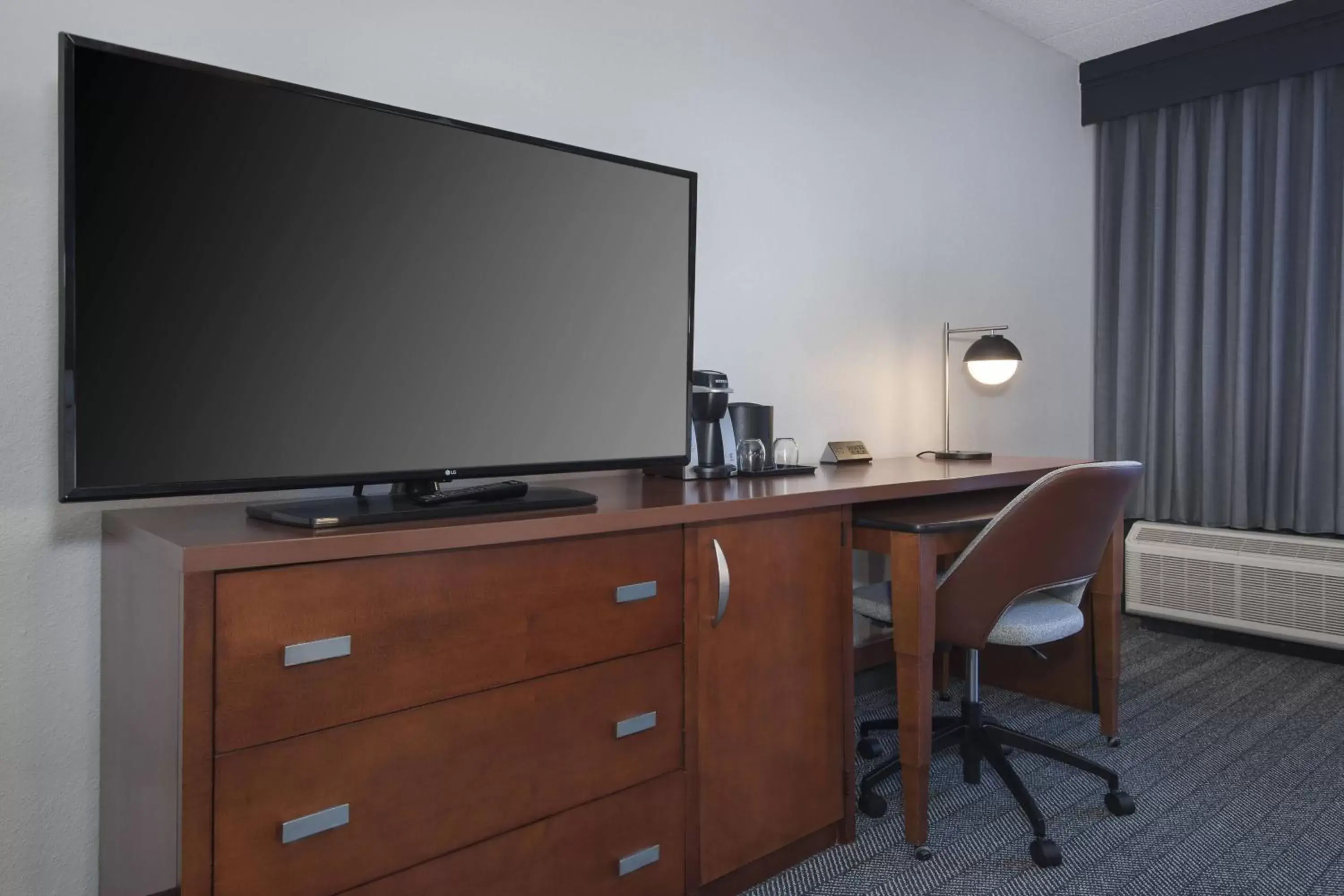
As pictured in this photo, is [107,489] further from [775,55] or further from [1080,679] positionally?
[1080,679]

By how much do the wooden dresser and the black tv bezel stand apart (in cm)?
7

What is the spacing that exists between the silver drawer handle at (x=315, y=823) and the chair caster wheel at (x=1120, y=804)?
5.50 ft

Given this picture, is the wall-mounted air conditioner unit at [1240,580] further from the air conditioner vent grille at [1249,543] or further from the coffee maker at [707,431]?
the coffee maker at [707,431]

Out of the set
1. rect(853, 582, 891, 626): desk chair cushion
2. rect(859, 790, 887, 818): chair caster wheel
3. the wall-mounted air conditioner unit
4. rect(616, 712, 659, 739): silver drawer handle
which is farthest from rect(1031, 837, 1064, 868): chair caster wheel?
the wall-mounted air conditioner unit

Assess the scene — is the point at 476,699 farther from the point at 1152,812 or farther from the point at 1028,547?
the point at 1152,812

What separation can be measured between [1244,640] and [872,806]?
2.19 m

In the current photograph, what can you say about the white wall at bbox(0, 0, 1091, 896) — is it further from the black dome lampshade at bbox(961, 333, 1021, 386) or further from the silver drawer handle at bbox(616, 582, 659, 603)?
the silver drawer handle at bbox(616, 582, 659, 603)

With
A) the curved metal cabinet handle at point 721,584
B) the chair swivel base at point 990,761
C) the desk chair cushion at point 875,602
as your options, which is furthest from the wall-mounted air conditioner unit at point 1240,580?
the curved metal cabinet handle at point 721,584

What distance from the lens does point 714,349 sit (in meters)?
2.34

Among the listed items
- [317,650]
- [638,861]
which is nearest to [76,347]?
[317,650]

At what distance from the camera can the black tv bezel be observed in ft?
3.65

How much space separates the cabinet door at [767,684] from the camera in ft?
5.19

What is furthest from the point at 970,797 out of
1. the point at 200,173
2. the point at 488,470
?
the point at 200,173

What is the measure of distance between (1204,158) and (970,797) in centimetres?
283
